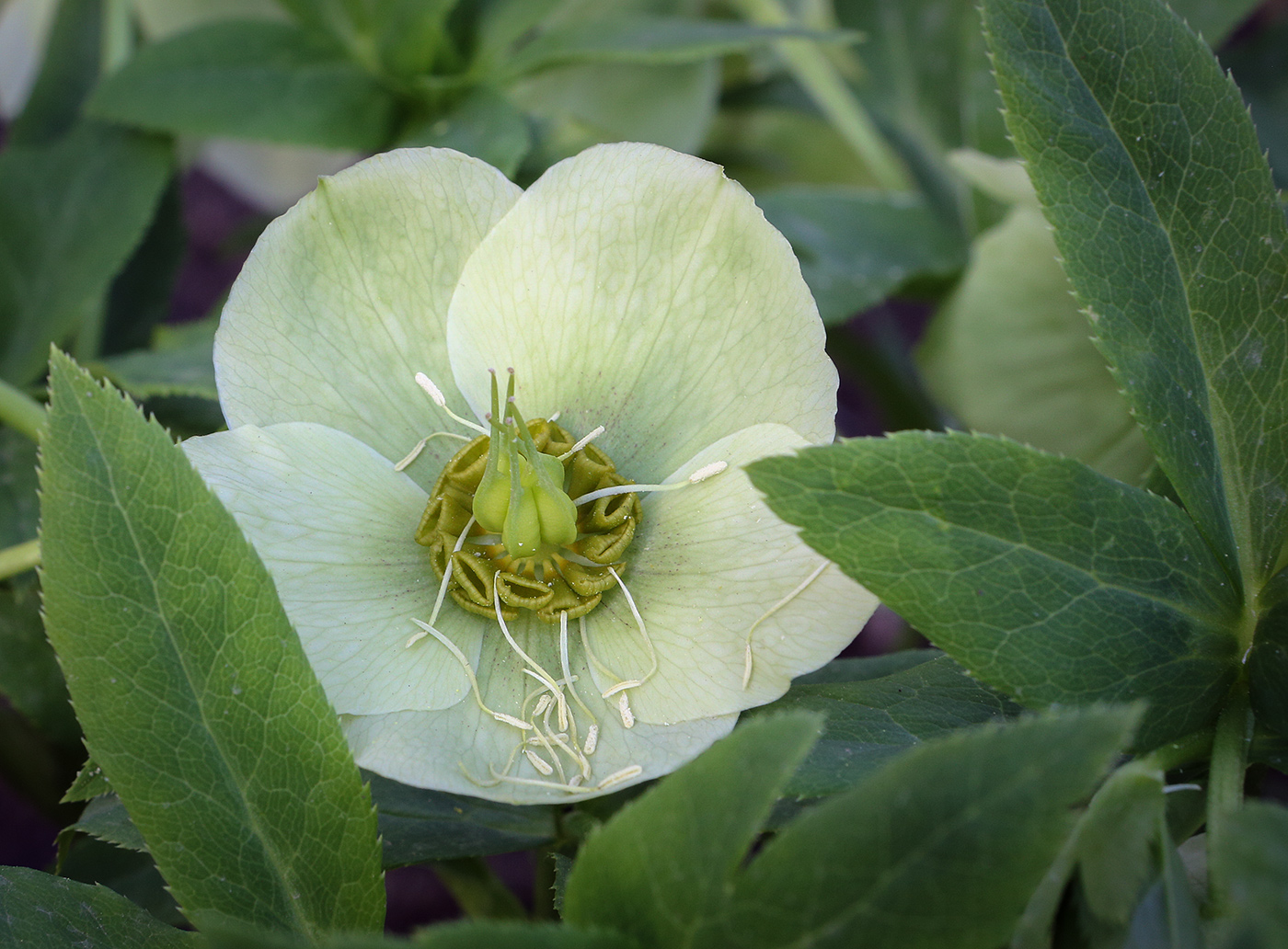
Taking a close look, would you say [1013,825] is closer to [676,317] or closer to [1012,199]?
[676,317]

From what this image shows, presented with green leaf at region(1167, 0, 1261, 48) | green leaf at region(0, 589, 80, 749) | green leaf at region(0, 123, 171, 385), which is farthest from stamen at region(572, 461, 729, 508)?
green leaf at region(1167, 0, 1261, 48)

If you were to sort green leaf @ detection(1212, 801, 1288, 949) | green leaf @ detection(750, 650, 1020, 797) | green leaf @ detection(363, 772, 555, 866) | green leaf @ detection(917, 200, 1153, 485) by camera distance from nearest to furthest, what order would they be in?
green leaf @ detection(1212, 801, 1288, 949) → green leaf @ detection(750, 650, 1020, 797) → green leaf @ detection(363, 772, 555, 866) → green leaf @ detection(917, 200, 1153, 485)

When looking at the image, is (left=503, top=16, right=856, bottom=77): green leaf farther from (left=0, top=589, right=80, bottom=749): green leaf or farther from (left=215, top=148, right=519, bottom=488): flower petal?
(left=0, top=589, right=80, bottom=749): green leaf

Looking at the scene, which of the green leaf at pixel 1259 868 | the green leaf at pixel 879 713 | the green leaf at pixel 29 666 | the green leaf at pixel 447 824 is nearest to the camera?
the green leaf at pixel 1259 868

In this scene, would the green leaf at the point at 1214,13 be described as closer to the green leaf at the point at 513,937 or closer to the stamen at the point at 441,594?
the stamen at the point at 441,594

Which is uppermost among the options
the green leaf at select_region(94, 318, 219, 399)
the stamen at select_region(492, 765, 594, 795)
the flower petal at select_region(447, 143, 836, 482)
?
the flower petal at select_region(447, 143, 836, 482)

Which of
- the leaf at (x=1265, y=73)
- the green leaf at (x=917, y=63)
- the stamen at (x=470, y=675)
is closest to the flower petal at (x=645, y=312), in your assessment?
the stamen at (x=470, y=675)

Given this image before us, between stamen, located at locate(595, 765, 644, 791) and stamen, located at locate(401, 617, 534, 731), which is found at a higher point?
stamen, located at locate(401, 617, 534, 731)

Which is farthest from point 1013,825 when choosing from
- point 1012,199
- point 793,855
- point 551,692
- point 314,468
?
point 1012,199
